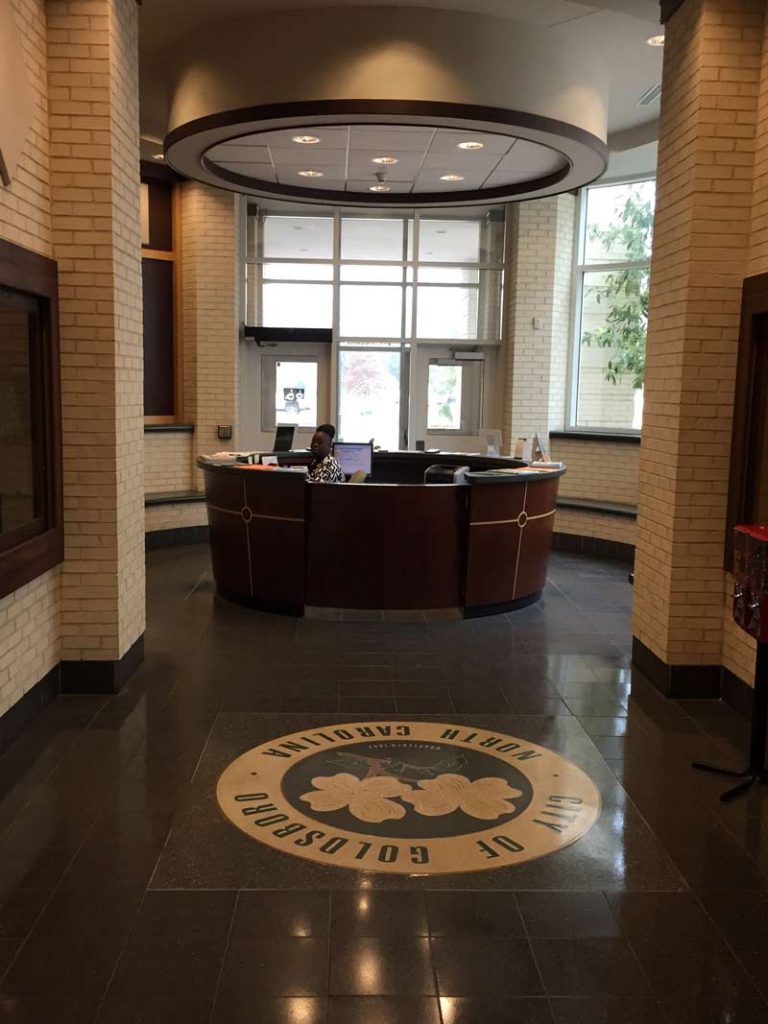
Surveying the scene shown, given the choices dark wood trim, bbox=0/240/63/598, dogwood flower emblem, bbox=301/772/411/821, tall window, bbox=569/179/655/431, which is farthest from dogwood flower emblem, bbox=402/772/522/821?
tall window, bbox=569/179/655/431

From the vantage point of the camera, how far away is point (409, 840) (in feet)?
11.8

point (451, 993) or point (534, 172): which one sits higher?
point (534, 172)

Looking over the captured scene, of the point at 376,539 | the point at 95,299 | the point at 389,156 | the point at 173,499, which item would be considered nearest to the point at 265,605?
the point at 376,539

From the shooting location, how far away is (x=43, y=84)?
15.8ft

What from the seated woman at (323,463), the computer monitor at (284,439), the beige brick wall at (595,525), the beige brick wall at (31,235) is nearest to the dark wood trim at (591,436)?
→ the beige brick wall at (595,525)

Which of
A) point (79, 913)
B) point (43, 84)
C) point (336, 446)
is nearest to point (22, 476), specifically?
point (43, 84)

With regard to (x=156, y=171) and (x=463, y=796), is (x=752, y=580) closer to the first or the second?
(x=463, y=796)

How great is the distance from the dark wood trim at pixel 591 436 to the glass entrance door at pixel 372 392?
2.05m

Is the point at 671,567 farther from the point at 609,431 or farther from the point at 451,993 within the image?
the point at 609,431

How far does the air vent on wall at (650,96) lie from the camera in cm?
830

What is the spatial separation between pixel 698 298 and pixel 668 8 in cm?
191

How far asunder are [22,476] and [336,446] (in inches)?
181

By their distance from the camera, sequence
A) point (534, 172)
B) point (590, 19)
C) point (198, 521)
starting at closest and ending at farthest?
point (590, 19), point (534, 172), point (198, 521)

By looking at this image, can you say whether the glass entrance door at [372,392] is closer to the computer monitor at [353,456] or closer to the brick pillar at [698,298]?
the computer monitor at [353,456]
